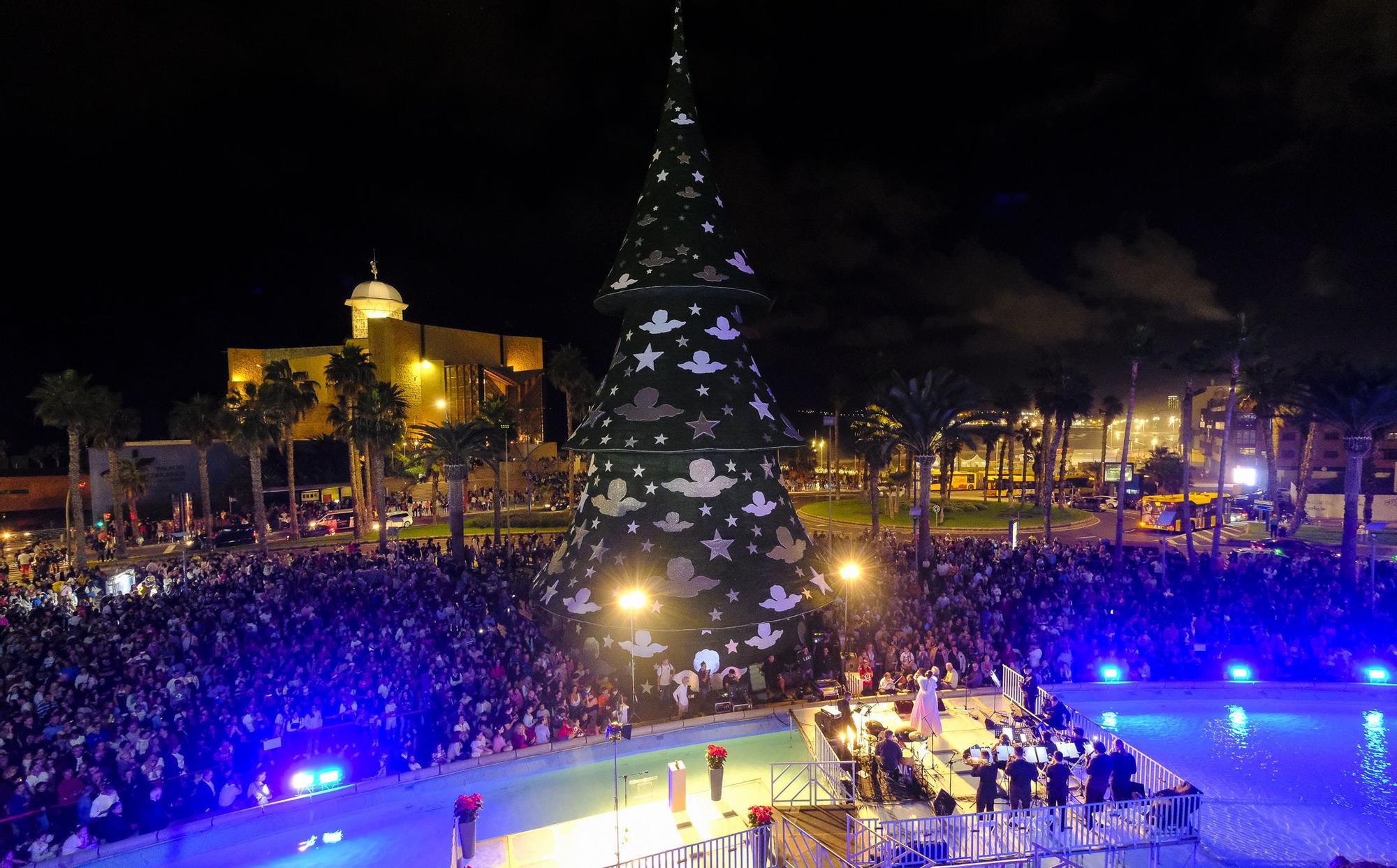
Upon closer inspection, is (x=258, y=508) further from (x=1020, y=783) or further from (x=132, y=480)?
(x=1020, y=783)

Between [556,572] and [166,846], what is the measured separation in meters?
7.51

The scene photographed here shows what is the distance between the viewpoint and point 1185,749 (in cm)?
1289

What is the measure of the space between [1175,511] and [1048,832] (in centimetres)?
5008

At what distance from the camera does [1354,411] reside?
944 inches

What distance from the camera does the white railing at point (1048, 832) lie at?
28.8 ft

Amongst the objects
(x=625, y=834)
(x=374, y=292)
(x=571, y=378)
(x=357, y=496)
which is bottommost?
(x=357, y=496)

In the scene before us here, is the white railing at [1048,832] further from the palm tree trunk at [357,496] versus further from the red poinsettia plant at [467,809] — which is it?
the palm tree trunk at [357,496]

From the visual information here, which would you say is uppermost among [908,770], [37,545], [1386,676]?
[908,770]

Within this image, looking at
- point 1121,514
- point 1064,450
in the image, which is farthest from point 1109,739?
point 1064,450

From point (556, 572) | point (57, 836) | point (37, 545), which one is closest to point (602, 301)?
point (556, 572)

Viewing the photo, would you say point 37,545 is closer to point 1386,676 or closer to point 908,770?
point 908,770

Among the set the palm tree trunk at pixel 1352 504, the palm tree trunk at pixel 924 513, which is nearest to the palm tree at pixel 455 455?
the palm tree trunk at pixel 924 513

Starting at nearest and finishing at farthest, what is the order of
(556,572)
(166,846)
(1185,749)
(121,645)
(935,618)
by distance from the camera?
(166,846) < (1185,749) < (556,572) < (121,645) < (935,618)

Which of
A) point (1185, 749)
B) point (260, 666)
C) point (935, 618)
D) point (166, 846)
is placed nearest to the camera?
point (166, 846)
